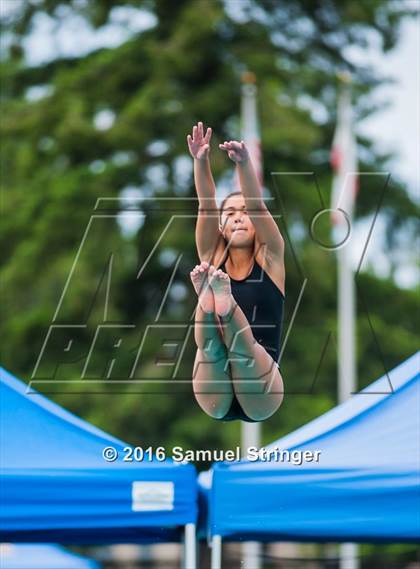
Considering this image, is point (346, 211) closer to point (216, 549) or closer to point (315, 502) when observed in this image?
point (315, 502)

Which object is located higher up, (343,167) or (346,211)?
(343,167)

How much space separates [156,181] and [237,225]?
1181 cm

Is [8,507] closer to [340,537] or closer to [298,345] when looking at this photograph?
[340,537]

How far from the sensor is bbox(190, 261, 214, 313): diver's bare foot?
483 cm

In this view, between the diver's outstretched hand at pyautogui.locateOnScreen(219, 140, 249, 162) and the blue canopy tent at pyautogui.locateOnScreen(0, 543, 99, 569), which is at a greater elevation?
the diver's outstretched hand at pyautogui.locateOnScreen(219, 140, 249, 162)

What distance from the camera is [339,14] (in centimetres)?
1803

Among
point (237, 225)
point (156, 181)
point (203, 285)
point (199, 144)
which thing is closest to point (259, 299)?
point (237, 225)

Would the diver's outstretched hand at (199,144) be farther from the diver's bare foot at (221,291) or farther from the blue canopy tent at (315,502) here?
the blue canopy tent at (315,502)

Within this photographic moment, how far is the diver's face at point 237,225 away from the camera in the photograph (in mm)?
5277

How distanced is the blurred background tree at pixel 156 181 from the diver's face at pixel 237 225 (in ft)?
34.5

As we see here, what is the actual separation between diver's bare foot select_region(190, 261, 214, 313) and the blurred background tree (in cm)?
1085

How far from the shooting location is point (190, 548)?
5.50 m

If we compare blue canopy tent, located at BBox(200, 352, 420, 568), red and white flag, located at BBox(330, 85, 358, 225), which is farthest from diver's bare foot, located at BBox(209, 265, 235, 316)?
red and white flag, located at BBox(330, 85, 358, 225)

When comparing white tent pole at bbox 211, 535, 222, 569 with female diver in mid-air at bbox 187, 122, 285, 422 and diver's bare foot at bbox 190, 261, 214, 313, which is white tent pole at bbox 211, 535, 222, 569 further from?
diver's bare foot at bbox 190, 261, 214, 313
